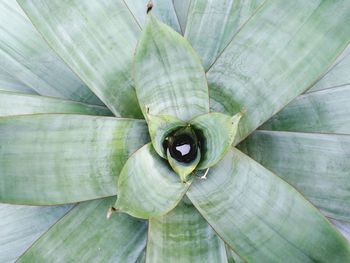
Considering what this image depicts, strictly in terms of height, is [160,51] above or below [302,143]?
above

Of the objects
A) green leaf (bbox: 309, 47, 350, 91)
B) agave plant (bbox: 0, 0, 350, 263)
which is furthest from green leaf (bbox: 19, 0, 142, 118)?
green leaf (bbox: 309, 47, 350, 91)

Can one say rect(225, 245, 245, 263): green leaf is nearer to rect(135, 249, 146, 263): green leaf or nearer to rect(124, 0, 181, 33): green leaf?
rect(135, 249, 146, 263): green leaf

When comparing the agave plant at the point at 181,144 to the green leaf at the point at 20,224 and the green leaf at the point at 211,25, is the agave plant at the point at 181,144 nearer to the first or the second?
the green leaf at the point at 211,25

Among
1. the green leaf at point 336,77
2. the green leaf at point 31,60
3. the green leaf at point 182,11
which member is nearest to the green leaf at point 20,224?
the green leaf at point 31,60

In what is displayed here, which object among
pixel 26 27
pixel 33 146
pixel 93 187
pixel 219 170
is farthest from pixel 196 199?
pixel 26 27

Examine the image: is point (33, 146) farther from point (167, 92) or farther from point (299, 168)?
point (299, 168)
